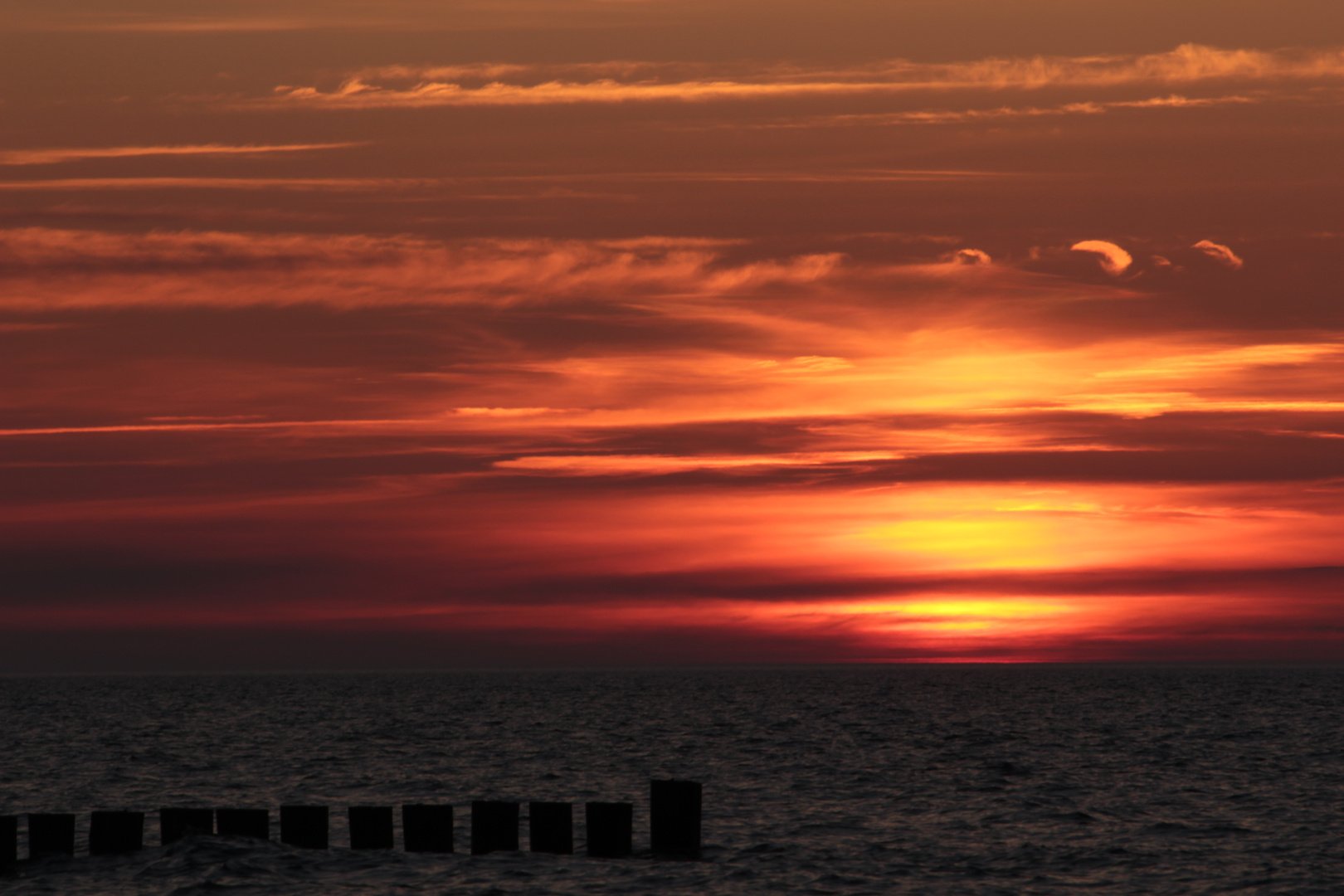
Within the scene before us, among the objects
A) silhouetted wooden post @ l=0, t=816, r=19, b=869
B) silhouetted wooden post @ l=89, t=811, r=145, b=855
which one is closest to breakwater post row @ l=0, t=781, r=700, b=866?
silhouetted wooden post @ l=89, t=811, r=145, b=855

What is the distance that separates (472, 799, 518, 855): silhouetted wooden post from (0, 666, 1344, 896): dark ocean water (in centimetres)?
43

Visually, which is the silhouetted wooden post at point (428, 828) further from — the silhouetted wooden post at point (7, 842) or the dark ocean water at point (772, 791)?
the silhouetted wooden post at point (7, 842)

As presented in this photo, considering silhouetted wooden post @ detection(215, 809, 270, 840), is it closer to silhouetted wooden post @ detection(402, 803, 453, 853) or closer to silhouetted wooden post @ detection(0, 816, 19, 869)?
silhouetted wooden post @ detection(402, 803, 453, 853)

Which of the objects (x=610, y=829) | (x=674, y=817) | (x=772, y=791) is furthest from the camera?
(x=772, y=791)

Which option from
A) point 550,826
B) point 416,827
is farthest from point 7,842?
point 550,826

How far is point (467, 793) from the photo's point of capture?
45125 mm

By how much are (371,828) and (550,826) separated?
3.32 m

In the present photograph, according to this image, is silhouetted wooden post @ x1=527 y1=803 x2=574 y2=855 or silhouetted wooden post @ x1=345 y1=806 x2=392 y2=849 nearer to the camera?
silhouetted wooden post @ x1=345 y1=806 x2=392 y2=849

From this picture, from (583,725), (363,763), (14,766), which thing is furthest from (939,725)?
(14,766)

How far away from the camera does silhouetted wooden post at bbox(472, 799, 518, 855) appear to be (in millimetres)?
28000

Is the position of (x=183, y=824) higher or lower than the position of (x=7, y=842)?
higher

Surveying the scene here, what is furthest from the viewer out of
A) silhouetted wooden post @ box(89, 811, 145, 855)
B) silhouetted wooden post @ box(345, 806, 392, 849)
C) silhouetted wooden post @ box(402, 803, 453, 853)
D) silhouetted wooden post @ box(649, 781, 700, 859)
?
silhouetted wooden post @ box(649, 781, 700, 859)

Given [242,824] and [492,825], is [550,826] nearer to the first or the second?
[492,825]

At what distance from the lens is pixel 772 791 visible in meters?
44.7
